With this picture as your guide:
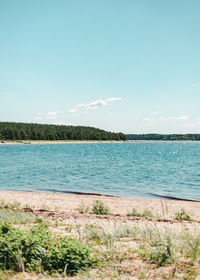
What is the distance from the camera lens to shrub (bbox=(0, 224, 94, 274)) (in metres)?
5.65

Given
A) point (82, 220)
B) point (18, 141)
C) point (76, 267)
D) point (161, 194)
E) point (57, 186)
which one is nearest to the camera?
point (76, 267)

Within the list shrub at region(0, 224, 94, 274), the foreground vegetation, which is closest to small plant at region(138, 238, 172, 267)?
the foreground vegetation

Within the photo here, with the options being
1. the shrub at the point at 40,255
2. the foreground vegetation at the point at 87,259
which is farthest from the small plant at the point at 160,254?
the shrub at the point at 40,255

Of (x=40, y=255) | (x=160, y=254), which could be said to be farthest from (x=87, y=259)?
(x=160, y=254)

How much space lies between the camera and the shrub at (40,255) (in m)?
5.65

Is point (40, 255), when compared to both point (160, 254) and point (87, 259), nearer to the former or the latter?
point (87, 259)

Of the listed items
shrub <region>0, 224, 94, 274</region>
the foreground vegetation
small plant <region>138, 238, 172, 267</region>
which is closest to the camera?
the foreground vegetation

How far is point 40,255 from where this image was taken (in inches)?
227

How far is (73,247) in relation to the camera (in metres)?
5.86

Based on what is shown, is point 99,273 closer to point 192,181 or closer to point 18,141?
point 192,181

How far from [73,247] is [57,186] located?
65.2 ft

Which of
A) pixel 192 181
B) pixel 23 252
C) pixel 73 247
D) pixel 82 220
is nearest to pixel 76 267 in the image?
pixel 73 247

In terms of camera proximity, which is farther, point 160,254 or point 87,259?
point 160,254

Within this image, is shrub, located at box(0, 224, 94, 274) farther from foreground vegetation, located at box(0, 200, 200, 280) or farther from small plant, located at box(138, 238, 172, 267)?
small plant, located at box(138, 238, 172, 267)
